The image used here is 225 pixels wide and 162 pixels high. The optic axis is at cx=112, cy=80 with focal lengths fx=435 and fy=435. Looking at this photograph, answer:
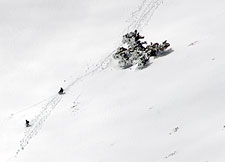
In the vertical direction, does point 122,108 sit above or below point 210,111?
above

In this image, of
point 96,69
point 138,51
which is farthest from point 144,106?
point 96,69

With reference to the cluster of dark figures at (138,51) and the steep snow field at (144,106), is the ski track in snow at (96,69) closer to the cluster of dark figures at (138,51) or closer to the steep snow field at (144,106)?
the steep snow field at (144,106)

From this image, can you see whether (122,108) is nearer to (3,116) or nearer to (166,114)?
(166,114)

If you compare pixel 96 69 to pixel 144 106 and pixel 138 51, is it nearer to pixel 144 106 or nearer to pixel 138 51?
pixel 138 51

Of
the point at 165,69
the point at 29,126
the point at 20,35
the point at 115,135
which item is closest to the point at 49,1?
the point at 20,35

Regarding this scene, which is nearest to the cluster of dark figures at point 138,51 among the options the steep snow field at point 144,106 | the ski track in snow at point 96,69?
the steep snow field at point 144,106

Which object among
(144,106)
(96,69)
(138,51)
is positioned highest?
(96,69)
